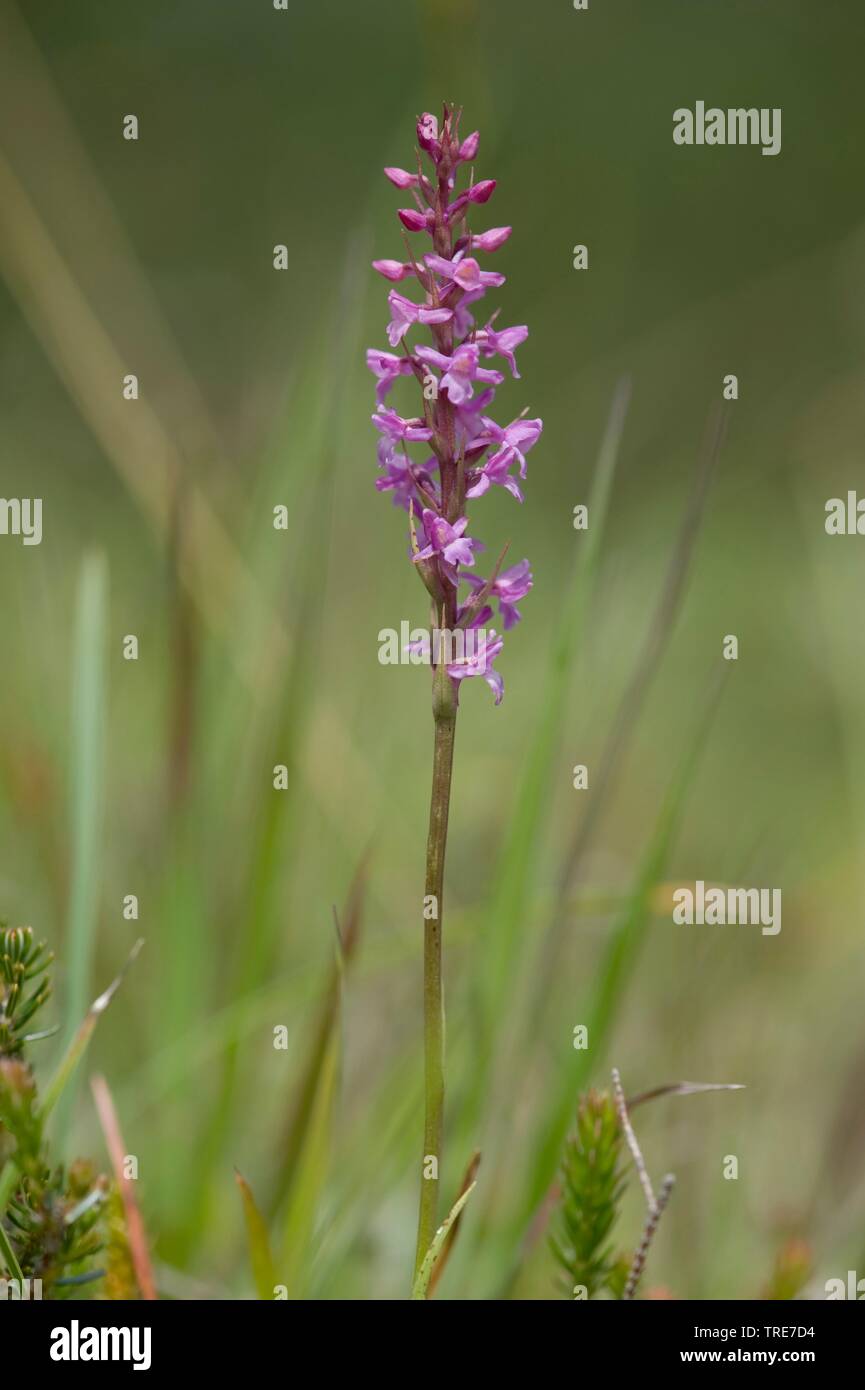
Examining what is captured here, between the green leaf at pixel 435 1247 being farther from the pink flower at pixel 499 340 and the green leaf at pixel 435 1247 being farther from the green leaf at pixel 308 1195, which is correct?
the pink flower at pixel 499 340

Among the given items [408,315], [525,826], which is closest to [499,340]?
[408,315]

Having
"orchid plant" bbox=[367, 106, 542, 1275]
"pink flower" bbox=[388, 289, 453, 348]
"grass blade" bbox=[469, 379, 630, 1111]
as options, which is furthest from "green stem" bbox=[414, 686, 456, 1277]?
"grass blade" bbox=[469, 379, 630, 1111]

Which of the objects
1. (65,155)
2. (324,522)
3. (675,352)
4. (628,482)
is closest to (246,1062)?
(324,522)

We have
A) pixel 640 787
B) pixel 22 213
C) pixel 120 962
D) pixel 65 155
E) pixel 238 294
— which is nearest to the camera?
pixel 120 962

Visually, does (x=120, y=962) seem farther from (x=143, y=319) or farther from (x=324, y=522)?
(x=143, y=319)

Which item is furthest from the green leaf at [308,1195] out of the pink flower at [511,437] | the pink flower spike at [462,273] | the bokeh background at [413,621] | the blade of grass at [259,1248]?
the pink flower spike at [462,273]

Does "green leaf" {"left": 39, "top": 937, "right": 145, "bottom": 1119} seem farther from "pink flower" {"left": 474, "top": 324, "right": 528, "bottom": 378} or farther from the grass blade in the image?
"pink flower" {"left": 474, "top": 324, "right": 528, "bottom": 378}
